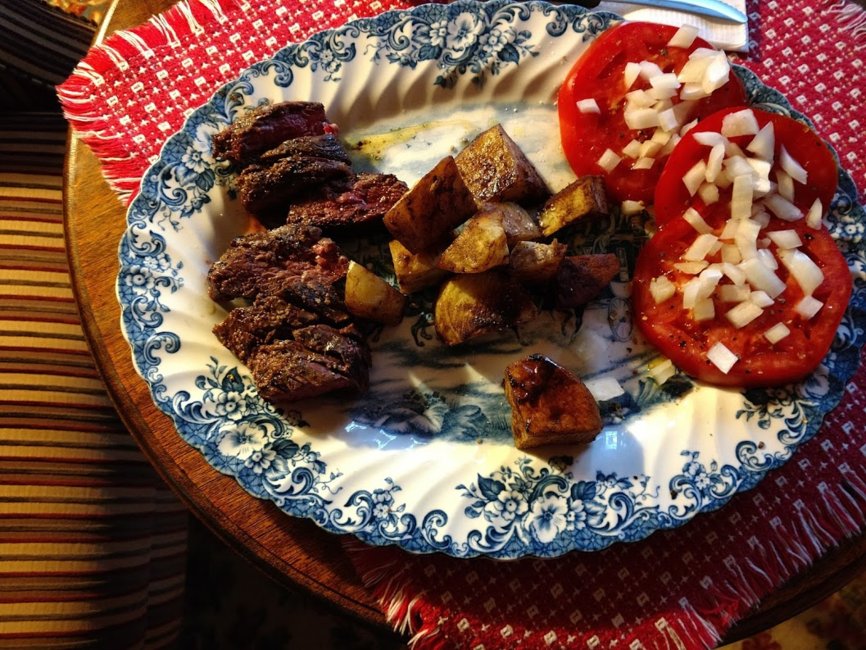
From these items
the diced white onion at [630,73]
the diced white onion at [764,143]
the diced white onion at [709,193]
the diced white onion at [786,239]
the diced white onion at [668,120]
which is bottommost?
the diced white onion at [786,239]

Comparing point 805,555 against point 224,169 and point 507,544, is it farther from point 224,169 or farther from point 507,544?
point 224,169

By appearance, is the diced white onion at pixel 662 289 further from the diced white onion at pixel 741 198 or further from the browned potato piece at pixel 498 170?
the browned potato piece at pixel 498 170

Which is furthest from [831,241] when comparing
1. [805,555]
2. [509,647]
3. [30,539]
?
[30,539]

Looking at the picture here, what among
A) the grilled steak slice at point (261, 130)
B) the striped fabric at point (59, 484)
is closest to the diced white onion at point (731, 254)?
the grilled steak slice at point (261, 130)

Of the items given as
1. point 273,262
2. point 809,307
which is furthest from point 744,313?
point 273,262

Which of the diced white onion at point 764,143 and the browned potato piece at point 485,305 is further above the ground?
the diced white onion at point 764,143
